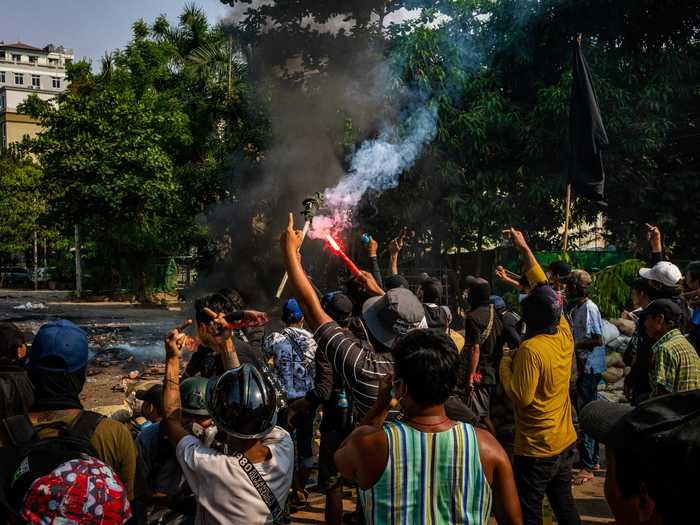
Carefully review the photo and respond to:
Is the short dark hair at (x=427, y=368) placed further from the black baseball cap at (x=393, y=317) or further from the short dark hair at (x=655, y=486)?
the short dark hair at (x=655, y=486)

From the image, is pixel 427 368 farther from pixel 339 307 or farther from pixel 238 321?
pixel 339 307

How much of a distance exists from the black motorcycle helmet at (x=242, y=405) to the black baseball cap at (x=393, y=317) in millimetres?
733

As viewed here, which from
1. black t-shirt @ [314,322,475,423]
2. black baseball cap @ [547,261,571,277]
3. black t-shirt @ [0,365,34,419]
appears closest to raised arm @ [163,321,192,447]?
black t-shirt @ [314,322,475,423]

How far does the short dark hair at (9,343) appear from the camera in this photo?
12.1 ft

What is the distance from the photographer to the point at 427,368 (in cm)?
223

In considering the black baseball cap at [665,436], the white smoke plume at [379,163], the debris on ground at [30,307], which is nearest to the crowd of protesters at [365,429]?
the black baseball cap at [665,436]

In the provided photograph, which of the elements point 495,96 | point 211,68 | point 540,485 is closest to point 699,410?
point 540,485

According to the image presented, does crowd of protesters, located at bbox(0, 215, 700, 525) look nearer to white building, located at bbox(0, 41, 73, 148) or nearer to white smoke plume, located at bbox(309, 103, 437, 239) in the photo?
white smoke plume, located at bbox(309, 103, 437, 239)

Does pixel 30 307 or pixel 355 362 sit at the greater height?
pixel 355 362

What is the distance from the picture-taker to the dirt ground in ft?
18.2

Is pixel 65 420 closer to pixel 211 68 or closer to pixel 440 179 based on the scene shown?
pixel 440 179

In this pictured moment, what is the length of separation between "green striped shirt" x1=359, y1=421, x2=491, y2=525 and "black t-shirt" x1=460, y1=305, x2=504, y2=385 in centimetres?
324

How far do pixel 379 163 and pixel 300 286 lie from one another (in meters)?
14.0

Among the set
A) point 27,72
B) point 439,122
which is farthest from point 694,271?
point 27,72
